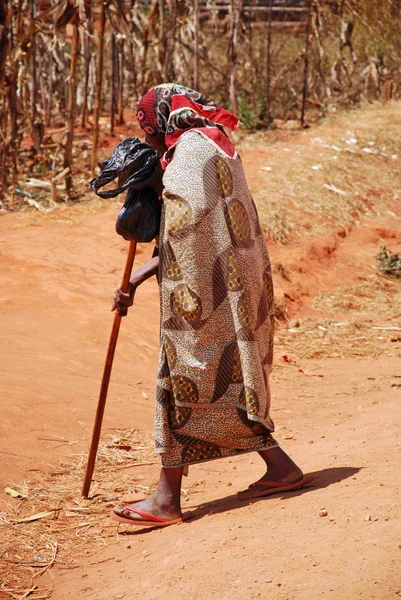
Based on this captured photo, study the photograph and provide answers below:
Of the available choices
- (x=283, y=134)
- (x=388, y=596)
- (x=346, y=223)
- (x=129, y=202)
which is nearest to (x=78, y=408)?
(x=129, y=202)

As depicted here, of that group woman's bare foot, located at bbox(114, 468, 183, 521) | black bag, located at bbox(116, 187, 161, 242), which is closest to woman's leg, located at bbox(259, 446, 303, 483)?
woman's bare foot, located at bbox(114, 468, 183, 521)

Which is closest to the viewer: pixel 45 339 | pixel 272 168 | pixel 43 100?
pixel 45 339

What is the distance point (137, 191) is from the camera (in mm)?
3402

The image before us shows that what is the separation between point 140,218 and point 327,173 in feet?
25.4

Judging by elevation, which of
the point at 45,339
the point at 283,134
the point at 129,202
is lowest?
the point at 283,134

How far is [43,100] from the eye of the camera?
14320 mm

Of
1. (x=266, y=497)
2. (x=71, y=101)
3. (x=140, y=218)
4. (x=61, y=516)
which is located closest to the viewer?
(x=140, y=218)

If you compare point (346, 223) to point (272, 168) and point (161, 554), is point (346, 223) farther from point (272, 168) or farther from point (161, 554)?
point (161, 554)

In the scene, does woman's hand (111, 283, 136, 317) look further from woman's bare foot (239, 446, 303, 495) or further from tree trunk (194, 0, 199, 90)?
tree trunk (194, 0, 199, 90)

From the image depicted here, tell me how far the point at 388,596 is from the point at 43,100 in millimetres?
13027

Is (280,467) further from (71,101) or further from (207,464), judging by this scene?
(71,101)

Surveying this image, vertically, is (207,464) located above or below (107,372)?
below

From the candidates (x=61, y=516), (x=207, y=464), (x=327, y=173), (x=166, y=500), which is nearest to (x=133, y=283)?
(x=166, y=500)

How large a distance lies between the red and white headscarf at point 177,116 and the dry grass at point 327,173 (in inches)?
217
